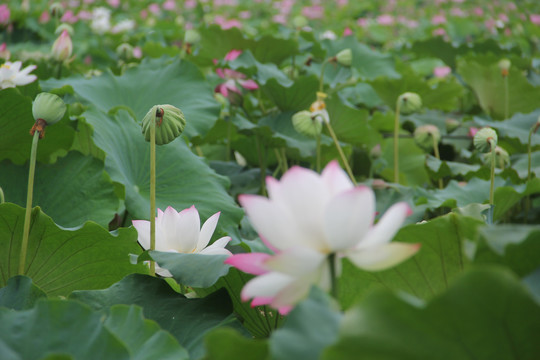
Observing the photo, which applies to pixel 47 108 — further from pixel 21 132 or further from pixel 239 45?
pixel 239 45

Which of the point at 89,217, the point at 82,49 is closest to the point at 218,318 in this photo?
the point at 89,217

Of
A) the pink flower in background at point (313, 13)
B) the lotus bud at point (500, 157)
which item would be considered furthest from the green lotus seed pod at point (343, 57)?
the pink flower in background at point (313, 13)

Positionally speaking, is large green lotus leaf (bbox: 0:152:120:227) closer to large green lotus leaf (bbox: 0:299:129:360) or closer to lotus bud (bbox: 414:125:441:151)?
large green lotus leaf (bbox: 0:299:129:360)

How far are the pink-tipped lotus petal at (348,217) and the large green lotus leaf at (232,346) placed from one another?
87mm

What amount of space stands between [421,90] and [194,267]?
134 cm

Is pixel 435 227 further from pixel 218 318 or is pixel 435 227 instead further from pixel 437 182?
pixel 437 182

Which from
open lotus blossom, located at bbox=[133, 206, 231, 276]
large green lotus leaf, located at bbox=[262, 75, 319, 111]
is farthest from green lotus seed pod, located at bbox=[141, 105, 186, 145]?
large green lotus leaf, located at bbox=[262, 75, 319, 111]

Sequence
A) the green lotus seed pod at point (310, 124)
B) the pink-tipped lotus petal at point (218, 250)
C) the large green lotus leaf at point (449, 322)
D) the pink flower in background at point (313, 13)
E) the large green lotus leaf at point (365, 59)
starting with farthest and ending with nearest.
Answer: the pink flower in background at point (313, 13)
the large green lotus leaf at point (365, 59)
the green lotus seed pod at point (310, 124)
the pink-tipped lotus petal at point (218, 250)
the large green lotus leaf at point (449, 322)

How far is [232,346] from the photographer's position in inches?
15.1

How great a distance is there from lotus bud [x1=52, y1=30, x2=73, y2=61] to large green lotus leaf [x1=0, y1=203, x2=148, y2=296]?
735 mm

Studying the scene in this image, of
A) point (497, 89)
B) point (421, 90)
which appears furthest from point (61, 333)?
point (497, 89)

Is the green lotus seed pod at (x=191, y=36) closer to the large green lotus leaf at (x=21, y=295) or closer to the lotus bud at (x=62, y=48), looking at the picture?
the lotus bud at (x=62, y=48)

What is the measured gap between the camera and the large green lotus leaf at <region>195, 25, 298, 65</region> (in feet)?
5.50

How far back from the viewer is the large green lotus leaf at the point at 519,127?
135 cm
